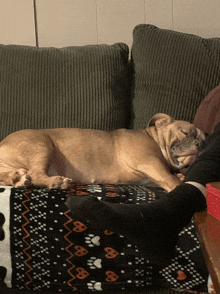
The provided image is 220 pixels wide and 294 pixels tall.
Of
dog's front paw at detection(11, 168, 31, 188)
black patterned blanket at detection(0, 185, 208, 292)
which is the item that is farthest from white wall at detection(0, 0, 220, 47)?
black patterned blanket at detection(0, 185, 208, 292)

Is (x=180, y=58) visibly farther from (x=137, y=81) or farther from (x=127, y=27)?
A: (x=127, y=27)

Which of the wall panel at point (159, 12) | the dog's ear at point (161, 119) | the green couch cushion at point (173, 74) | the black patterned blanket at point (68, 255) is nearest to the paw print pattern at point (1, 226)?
the black patterned blanket at point (68, 255)

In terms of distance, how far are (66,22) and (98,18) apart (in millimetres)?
244

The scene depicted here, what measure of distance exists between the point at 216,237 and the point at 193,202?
Answer: 0.77ft

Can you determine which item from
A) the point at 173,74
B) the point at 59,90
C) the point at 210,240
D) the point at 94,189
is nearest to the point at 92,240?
the point at 94,189

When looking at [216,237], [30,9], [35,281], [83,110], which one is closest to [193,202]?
[216,237]

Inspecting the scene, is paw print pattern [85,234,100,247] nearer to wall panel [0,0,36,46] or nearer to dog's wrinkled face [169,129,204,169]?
dog's wrinkled face [169,129,204,169]

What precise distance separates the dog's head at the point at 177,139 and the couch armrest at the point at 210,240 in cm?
96

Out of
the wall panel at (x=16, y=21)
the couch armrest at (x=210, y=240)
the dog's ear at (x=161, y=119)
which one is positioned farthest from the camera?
the wall panel at (x=16, y=21)

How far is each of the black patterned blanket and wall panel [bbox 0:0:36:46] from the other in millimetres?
1729

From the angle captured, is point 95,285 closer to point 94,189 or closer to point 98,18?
point 94,189

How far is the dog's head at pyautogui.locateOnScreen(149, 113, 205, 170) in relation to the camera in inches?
72.7

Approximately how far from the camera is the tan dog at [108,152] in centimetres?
176

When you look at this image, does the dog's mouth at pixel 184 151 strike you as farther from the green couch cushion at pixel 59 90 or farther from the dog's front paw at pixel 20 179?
the dog's front paw at pixel 20 179
